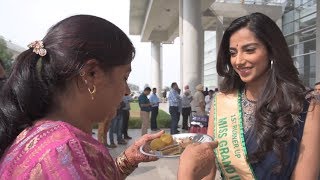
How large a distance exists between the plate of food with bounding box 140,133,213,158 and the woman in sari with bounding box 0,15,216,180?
21.7 inches

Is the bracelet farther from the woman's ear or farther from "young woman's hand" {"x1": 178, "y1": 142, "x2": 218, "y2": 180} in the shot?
the woman's ear

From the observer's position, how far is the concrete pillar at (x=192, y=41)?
43.0ft

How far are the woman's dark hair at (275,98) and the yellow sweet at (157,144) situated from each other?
14.8 inches

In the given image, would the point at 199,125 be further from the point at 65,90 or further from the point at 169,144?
the point at 65,90

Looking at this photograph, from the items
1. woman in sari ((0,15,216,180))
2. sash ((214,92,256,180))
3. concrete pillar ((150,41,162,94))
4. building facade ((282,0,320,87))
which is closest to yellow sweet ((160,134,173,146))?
sash ((214,92,256,180))

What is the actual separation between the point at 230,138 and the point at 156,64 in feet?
111

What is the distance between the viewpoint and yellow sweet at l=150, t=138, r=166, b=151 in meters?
1.51

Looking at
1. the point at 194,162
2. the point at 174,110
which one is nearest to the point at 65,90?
the point at 194,162

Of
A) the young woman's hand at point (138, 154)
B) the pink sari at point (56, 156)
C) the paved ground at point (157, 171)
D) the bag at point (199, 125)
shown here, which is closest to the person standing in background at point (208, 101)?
the bag at point (199, 125)

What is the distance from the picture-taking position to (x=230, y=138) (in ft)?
5.55

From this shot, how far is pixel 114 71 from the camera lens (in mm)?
938

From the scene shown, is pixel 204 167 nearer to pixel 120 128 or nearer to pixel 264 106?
pixel 264 106

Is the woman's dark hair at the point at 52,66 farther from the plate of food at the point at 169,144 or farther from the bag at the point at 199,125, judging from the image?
the bag at the point at 199,125

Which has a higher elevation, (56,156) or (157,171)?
(56,156)
